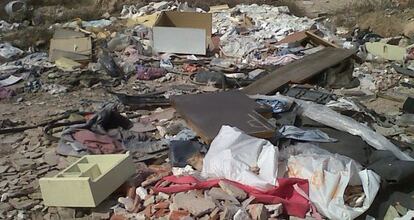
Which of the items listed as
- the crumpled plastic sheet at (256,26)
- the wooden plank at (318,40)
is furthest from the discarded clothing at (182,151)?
the wooden plank at (318,40)

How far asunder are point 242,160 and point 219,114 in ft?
4.08

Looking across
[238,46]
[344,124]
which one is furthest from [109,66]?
[344,124]

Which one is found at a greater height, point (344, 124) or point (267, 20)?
point (344, 124)

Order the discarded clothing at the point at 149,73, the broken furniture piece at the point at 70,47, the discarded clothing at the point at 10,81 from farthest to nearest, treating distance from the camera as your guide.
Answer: the broken furniture piece at the point at 70,47 < the discarded clothing at the point at 149,73 < the discarded clothing at the point at 10,81

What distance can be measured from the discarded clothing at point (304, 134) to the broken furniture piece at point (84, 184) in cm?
146

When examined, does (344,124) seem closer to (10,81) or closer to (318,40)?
(318,40)

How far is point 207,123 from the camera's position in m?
5.10

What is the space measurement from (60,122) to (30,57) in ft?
9.18

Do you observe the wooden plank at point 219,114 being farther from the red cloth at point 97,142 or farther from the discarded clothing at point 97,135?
the red cloth at point 97,142

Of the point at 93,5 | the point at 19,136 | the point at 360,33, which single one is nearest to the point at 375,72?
the point at 360,33

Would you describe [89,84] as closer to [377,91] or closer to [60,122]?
[60,122]

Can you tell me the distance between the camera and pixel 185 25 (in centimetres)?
883

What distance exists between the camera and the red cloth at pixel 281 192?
12.6 feet

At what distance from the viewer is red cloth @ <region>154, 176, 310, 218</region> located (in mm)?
3828
